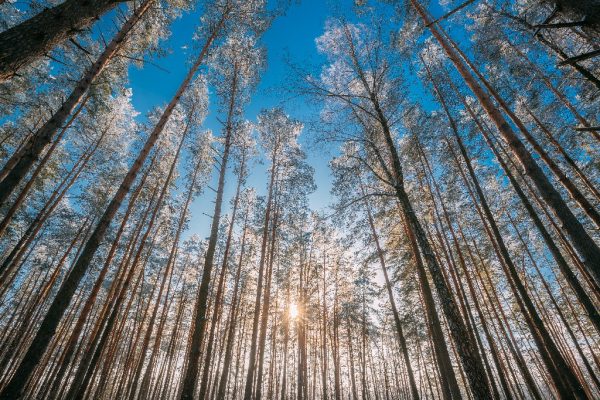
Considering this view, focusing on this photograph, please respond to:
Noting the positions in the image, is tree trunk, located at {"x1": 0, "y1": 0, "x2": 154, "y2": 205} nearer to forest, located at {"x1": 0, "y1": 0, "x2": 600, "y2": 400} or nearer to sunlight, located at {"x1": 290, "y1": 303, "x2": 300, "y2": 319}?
forest, located at {"x1": 0, "y1": 0, "x2": 600, "y2": 400}

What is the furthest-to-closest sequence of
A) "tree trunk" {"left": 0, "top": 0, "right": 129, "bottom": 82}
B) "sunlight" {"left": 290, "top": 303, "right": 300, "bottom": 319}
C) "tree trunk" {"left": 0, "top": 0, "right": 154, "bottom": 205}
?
"sunlight" {"left": 290, "top": 303, "right": 300, "bottom": 319} < "tree trunk" {"left": 0, "top": 0, "right": 154, "bottom": 205} < "tree trunk" {"left": 0, "top": 0, "right": 129, "bottom": 82}

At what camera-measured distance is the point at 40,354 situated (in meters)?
4.16

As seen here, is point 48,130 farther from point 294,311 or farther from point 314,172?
point 294,311

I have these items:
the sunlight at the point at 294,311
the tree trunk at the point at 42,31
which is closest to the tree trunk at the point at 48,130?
the tree trunk at the point at 42,31

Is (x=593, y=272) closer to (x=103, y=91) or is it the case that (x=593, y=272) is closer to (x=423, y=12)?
(x=423, y=12)

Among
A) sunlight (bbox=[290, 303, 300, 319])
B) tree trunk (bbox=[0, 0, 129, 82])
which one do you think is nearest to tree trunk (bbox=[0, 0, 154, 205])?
tree trunk (bbox=[0, 0, 129, 82])

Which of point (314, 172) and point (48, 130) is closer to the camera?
point (48, 130)

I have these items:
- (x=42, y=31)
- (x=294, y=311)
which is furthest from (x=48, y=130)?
(x=294, y=311)

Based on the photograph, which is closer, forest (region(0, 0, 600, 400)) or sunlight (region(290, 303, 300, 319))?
forest (region(0, 0, 600, 400))

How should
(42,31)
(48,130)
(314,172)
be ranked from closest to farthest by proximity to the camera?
(42,31), (48,130), (314,172)

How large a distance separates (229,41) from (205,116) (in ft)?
13.1

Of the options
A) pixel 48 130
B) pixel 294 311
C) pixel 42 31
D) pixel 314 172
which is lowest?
pixel 42 31

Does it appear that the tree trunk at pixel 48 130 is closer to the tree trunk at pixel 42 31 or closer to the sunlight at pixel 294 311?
the tree trunk at pixel 42 31

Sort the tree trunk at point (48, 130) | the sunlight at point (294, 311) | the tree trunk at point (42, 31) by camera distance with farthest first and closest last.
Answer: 1. the sunlight at point (294, 311)
2. the tree trunk at point (48, 130)
3. the tree trunk at point (42, 31)
